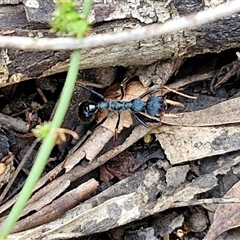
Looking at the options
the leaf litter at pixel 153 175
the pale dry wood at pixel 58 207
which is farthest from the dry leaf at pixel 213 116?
the pale dry wood at pixel 58 207

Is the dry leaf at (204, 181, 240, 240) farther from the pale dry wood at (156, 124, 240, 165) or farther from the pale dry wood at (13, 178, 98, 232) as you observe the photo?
the pale dry wood at (13, 178, 98, 232)

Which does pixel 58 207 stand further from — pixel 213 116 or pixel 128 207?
pixel 213 116

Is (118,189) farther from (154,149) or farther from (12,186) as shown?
(12,186)

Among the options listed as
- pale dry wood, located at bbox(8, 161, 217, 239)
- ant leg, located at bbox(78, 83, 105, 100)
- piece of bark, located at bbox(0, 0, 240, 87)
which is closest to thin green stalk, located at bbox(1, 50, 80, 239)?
piece of bark, located at bbox(0, 0, 240, 87)

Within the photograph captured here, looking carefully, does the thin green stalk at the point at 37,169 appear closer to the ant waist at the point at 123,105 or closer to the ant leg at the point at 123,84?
the ant leg at the point at 123,84

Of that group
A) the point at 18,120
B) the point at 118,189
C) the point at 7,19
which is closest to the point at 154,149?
the point at 118,189

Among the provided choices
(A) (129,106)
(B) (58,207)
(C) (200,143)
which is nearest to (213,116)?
(C) (200,143)
